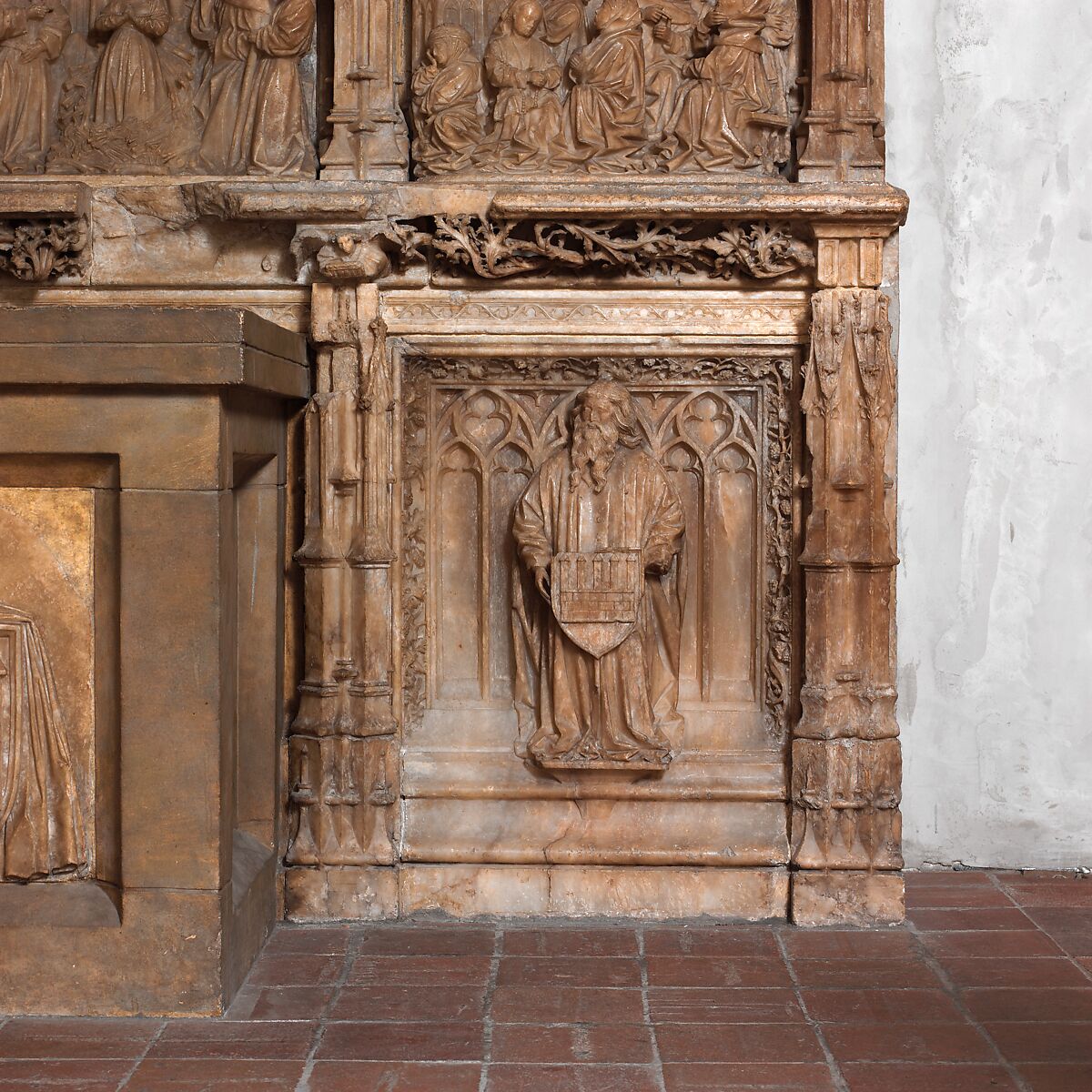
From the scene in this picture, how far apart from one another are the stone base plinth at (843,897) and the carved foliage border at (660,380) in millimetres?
597

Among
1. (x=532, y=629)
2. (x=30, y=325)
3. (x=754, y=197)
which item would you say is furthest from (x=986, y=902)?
(x=30, y=325)

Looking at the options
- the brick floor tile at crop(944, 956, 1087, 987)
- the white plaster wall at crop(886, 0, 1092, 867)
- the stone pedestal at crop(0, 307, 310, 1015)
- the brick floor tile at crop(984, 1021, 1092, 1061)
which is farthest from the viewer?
the white plaster wall at crop(886, 0, 1092, 867)

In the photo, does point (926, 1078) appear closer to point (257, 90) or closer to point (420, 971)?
point (420, 971)

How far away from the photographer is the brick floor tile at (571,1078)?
430 centimetres

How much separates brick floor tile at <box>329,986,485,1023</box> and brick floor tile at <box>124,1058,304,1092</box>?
415 millimetres

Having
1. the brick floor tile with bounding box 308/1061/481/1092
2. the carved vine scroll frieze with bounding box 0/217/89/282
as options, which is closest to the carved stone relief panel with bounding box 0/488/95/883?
the brick floor tile with bounding box 308/1061/481/1092

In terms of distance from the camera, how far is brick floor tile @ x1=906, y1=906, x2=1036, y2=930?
18.7 feet

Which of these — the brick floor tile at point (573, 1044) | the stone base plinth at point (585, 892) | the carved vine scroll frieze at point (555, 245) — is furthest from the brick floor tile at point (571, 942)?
the carved vine scroll frieze at point (555, 245)

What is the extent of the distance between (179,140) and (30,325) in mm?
1660

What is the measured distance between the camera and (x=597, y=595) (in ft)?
19.0

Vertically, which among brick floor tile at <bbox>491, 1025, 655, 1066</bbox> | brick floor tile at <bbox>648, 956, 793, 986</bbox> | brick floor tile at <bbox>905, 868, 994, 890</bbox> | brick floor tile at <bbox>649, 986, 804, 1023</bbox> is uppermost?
brick floor tile at <bbox>905, 868, 994, 890</bbox>

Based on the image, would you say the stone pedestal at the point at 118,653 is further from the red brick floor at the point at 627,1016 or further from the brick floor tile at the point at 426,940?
the brick floor tile at the point at 426,940

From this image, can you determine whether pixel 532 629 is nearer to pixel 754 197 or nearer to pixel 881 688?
pixel 881 688

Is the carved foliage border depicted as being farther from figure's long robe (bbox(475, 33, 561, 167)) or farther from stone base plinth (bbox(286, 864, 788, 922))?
figure's long robe (bbox(475, 33, 561, 167))
